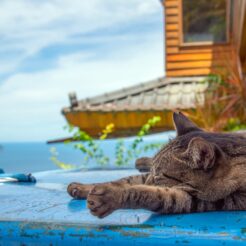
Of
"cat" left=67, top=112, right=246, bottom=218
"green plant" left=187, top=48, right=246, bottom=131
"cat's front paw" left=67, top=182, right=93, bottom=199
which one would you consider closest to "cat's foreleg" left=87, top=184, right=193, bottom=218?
"cat" left=67, top=112, right=246, bottom=218

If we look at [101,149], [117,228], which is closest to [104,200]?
[117,228]

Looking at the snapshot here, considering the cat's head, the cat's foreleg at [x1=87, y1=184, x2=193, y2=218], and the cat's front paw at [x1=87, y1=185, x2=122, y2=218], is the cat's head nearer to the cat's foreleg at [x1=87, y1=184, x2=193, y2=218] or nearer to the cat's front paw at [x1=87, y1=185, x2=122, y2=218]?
the cat's foreleg at [x1=87, y1=184, x2=193, y2=218]

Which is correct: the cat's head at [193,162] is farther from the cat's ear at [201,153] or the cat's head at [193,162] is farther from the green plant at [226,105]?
the green plant at [226,105]

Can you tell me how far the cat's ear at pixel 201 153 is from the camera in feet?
3.69

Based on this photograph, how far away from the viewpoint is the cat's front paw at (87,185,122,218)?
1022 millimetres

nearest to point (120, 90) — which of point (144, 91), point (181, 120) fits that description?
point (144, 91)

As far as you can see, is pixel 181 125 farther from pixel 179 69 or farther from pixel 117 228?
pixel 179 69

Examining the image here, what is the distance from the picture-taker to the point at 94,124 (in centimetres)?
614

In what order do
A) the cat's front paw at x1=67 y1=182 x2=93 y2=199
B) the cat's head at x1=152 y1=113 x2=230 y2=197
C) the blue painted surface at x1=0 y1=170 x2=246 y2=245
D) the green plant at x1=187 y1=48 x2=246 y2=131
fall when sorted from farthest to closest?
the green plant at x1=187 y1=48 x2=246 y2=131 < the cat's front paw at x1=67 y1=182 x2=93 y2=199 < the cat's head at x1=152 y1=113 x2=230 y2=197 < the blue painted surface at x1=0 y1=170 x2=246 y2=245

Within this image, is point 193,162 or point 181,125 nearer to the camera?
point 193,162

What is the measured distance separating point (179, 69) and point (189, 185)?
6.15m

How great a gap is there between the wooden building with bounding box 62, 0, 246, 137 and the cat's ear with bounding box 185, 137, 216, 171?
441 cm

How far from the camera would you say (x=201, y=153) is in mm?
1138

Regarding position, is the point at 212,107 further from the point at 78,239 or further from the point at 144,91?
the point at 78,239
